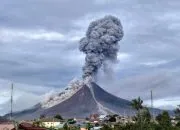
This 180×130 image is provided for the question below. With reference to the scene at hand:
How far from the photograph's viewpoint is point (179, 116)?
167 metres

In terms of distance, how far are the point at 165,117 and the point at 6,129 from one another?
7713cm

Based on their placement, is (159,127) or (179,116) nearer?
(159,127)

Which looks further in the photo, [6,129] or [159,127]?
[159,127]

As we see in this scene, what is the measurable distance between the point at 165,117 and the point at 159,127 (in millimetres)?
18475

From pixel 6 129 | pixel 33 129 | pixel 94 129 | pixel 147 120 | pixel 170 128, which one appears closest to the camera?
pixel 33 129

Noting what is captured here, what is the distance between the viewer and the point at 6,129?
76.2 metres

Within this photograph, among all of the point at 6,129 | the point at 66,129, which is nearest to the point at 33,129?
the point at 6,129

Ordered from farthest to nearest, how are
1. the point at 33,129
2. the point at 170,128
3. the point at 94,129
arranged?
1. the point at 94,129
2. the point at 170,128
3. the point at 33,129

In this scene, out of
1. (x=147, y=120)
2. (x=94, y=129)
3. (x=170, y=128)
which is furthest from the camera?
(x=94, y=129)

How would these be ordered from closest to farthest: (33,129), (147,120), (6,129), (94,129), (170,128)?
(33,129) < (6,129) < (170,128) < (147,120) < (94,129)

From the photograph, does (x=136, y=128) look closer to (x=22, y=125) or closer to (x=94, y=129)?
(x=94, y=129)

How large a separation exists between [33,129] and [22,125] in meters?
1.56

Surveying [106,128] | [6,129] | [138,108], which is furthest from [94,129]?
[6,129]

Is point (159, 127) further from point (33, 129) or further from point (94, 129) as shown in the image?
point (33, 129)
